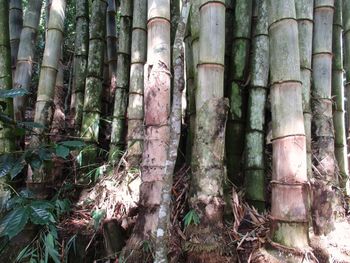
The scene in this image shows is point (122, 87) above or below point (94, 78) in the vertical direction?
below

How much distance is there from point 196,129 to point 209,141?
12cm

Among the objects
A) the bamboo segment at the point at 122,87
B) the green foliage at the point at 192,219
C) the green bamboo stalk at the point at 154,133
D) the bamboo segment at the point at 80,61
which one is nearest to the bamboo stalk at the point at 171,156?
the green foliage at the point at 192,219

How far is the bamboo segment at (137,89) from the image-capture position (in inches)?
109

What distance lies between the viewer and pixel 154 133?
2.19 metres

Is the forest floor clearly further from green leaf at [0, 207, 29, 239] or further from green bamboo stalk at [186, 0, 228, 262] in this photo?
green leaf at [0, 207, 29, 239]

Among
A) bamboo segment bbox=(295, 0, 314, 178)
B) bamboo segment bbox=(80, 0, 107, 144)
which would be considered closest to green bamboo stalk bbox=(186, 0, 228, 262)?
bamboo segment bbox=(295, 0, 314, 178)

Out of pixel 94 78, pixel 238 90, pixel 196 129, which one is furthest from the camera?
pixel 94 78

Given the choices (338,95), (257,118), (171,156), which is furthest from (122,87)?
(338,95)

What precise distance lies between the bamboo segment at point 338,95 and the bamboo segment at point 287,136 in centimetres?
126

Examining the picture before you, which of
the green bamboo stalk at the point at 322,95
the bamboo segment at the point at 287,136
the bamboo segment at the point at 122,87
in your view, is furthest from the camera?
the bamboo segment at the point at 122,87

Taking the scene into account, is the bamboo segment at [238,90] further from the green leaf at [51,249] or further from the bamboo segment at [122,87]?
the green leaf at [51,249]

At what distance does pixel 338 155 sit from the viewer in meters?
3.09

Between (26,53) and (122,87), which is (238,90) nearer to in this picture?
(122,87)

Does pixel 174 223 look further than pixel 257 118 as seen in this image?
No
